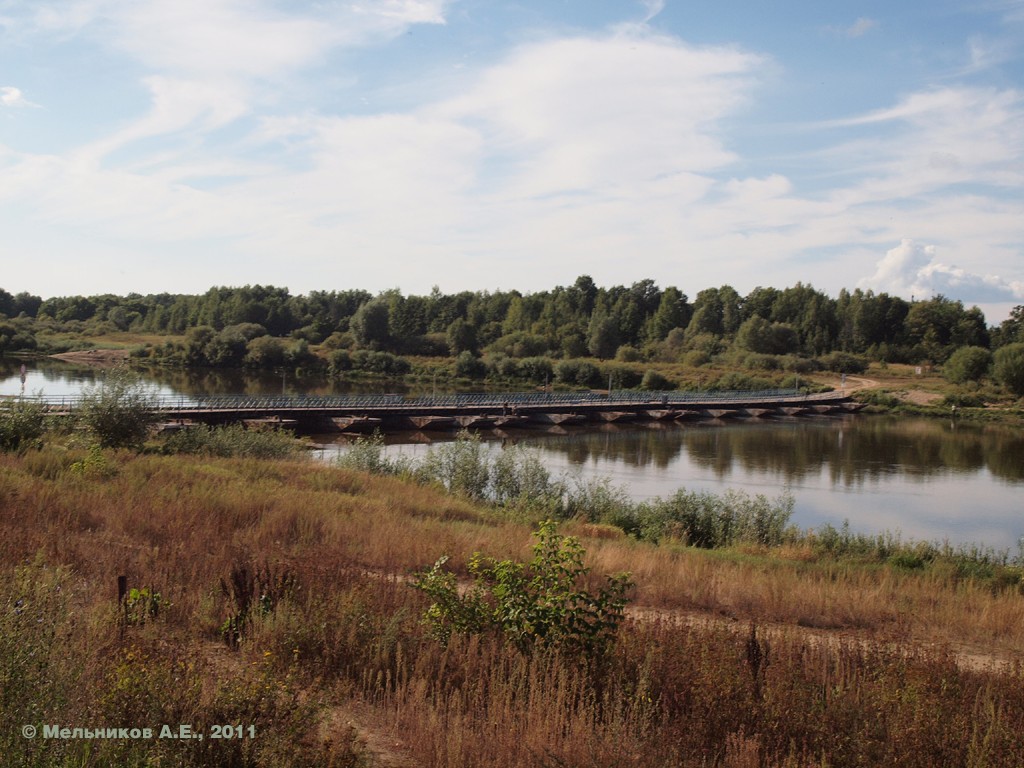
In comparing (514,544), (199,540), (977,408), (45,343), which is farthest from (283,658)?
(45,343)

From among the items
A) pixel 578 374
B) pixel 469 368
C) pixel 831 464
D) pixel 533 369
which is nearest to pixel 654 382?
pixel 578 374

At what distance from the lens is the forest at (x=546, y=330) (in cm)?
11588

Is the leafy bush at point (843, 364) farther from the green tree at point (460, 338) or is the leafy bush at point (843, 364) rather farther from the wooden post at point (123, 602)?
the wooden post at point (123, 602)

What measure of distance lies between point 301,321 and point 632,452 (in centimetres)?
12636

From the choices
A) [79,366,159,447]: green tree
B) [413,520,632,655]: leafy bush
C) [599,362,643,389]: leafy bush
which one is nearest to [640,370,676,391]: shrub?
[599,362,643,389]: leafy bush

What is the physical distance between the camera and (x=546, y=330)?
474ft

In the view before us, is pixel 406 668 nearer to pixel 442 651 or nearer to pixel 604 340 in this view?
pixel 442 651

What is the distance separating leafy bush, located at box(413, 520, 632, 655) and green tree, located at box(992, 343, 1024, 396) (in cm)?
9859

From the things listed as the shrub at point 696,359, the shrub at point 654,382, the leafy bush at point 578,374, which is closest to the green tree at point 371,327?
the leafy bush at point 578,374

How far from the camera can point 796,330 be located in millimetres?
132500

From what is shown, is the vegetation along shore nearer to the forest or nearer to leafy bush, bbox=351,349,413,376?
the forest

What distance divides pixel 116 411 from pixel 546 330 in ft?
403

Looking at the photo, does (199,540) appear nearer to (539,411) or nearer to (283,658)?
(283,658)

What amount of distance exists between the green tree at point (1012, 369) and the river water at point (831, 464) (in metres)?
18.7
